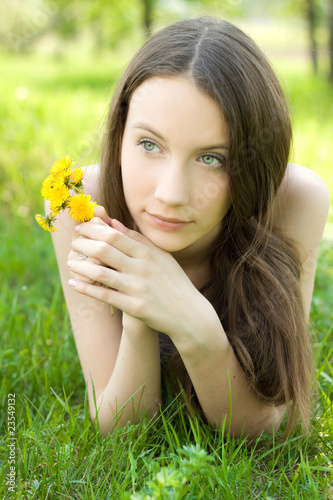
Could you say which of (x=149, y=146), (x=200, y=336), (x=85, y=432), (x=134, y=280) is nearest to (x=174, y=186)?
(x=149, y=146)

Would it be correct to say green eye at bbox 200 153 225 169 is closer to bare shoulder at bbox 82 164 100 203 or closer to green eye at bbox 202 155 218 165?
green eye at bbox 202 155 218 165

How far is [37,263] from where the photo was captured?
10.5 ft

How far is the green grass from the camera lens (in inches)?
59.3

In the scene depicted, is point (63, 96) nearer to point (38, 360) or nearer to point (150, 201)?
point (38, 360)

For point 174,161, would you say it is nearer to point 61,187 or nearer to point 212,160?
point 212,160

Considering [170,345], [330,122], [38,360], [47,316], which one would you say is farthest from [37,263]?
[330,122]

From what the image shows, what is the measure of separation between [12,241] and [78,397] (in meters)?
1.50

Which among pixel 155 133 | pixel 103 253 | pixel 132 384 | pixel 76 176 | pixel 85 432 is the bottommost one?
pixel 85 432

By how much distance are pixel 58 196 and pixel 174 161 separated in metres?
0.33

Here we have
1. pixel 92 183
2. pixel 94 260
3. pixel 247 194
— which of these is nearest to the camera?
pixel 94 260

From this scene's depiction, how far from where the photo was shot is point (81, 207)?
1.52 metres

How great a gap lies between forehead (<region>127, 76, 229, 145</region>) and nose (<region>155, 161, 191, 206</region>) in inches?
3.8

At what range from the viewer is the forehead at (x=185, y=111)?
148cm

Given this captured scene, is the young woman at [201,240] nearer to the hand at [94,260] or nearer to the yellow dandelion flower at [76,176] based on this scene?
the hand at [94,260]
